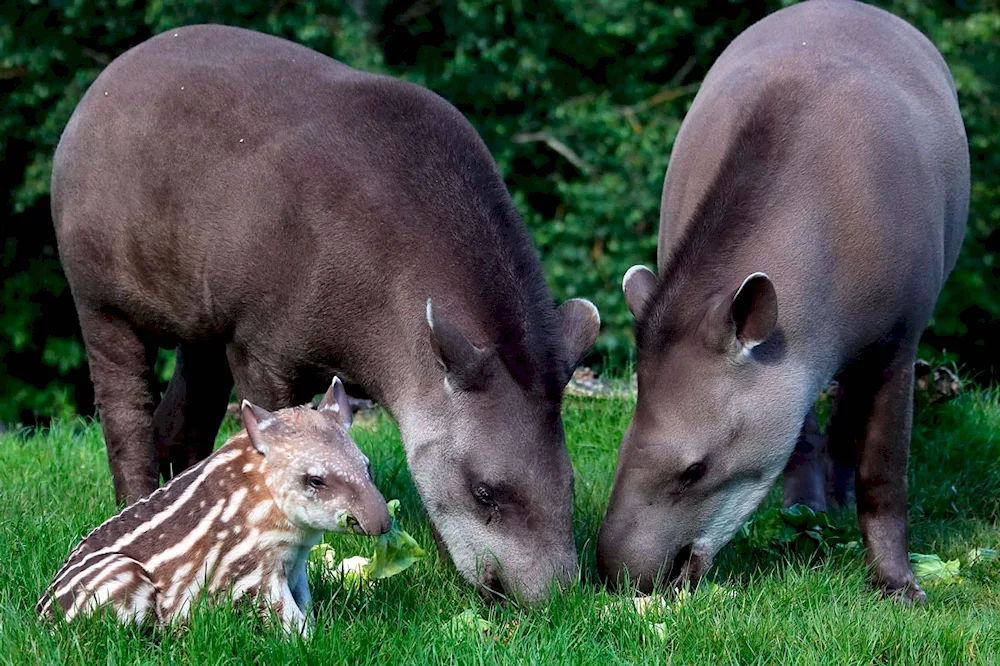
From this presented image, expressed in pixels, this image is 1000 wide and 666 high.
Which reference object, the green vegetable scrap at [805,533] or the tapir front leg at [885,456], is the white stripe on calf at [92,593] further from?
the tapir front leg at [885,456]

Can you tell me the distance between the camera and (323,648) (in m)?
4.08

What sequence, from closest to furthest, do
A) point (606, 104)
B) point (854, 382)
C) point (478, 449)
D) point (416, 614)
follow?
point (416, 614) → point (478, 449) → point (854, 382) → point (606, 104)

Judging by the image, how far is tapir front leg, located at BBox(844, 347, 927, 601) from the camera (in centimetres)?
558

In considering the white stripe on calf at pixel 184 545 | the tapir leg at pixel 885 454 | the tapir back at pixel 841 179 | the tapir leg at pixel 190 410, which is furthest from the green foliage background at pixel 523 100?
the white stripe on calf at pixel 184 545

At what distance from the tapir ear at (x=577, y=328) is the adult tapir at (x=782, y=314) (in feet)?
0.67

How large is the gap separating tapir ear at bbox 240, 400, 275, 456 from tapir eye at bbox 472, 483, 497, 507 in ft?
3.23

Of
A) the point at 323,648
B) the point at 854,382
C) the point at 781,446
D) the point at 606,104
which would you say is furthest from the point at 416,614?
the point at 606,104

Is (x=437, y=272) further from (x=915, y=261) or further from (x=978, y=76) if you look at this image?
(x=978, y=76)

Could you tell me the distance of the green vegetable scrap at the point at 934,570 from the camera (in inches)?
220

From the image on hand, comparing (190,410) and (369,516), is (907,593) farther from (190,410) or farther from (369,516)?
(190,410)

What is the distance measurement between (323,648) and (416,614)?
2.03ft

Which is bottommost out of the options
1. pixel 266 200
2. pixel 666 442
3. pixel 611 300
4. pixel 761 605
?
pixel 611 300

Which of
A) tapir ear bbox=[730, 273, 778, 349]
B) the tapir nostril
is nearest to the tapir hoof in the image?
the tapir nostril

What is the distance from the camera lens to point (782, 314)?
5.21 m
